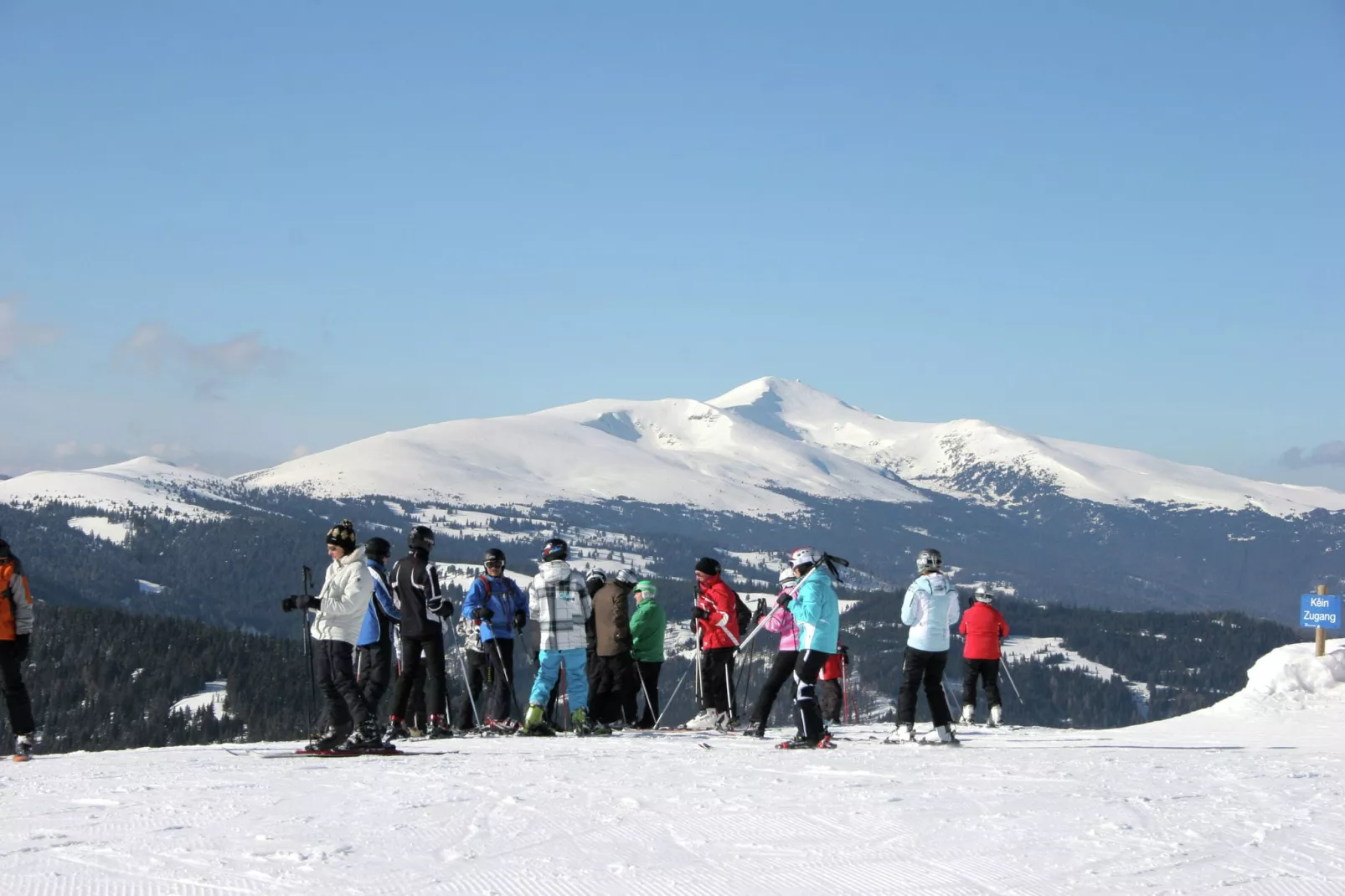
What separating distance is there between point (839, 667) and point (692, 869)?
12.7 m

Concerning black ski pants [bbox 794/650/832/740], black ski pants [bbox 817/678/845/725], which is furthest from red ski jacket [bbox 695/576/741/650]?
black ski pants [bbox 794/650/832/740]

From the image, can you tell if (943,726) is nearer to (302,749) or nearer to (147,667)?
(302,749)

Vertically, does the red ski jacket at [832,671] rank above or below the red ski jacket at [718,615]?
below

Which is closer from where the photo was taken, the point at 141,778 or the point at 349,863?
the point at 349,863

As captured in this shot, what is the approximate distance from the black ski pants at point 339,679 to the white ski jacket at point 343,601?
0.09m

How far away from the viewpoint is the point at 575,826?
7.54 meters

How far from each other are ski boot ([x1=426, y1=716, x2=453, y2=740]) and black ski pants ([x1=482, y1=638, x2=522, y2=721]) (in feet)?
2.37

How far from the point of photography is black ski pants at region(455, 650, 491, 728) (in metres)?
15.4

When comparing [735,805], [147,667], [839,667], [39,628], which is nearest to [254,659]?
[147,667]

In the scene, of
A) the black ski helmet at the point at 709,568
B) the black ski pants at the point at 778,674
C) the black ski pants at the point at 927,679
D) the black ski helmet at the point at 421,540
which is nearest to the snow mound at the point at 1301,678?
the black ski pants at the point at 927,679

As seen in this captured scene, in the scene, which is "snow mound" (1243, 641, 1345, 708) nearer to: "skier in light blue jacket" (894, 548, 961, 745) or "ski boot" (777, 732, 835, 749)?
"skier in light blue jacket" (894, 548, 961, 745)

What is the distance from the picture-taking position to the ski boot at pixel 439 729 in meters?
14.0

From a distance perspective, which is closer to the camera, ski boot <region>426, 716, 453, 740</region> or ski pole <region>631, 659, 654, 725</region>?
ski boot <region>426, 716, 453, 740</region>

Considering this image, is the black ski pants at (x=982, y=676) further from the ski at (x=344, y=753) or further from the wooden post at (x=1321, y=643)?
the ski at (x=344, y=753)
